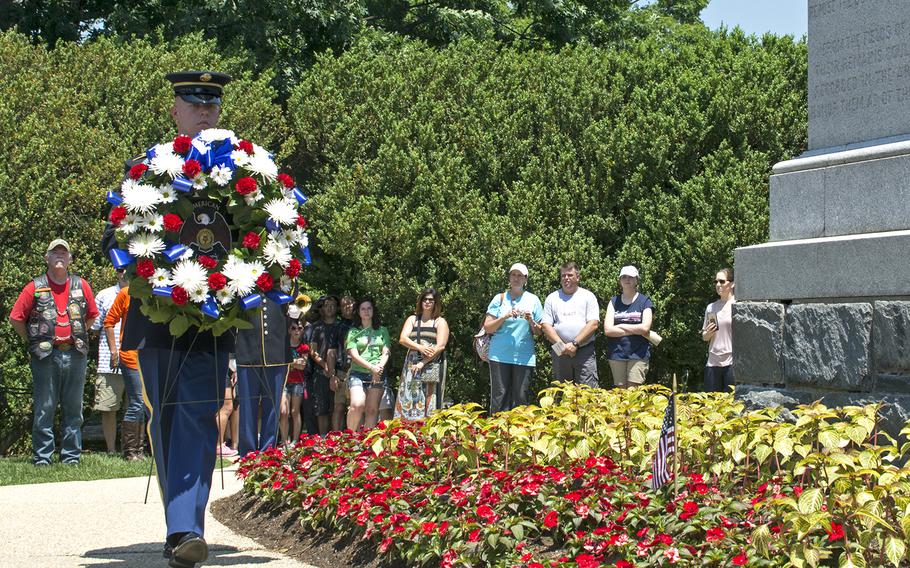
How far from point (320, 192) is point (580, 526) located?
9969 mm

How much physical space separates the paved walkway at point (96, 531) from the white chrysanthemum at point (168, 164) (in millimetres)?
1867

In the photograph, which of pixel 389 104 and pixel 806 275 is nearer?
pixel 806 275

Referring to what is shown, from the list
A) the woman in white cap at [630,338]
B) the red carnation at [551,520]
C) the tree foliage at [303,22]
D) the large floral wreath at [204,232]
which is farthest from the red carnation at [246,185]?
the tree foliage at [303,22]

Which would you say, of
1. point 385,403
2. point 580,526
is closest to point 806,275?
point 580,526

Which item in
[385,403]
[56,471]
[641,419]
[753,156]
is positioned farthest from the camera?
[753,156]

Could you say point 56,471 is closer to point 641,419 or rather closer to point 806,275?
point 641,419

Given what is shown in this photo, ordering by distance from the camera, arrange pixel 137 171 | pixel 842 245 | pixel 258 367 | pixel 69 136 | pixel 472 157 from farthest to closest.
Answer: pixel 472 157 < pixel 69 136 < pixel 258 367 < pixel 842 245 < pixel 137 171

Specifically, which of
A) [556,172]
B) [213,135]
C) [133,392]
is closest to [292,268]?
[213,135]

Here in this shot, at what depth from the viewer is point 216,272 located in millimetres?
5699

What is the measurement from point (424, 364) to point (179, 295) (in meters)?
6.63

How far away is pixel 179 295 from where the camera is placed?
552 cm

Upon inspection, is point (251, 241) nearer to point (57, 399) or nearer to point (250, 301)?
point (250, 301)

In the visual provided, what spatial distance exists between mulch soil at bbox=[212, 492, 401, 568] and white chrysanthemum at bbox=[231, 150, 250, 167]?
188cm

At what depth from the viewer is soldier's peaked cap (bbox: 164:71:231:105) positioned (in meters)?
5.88
